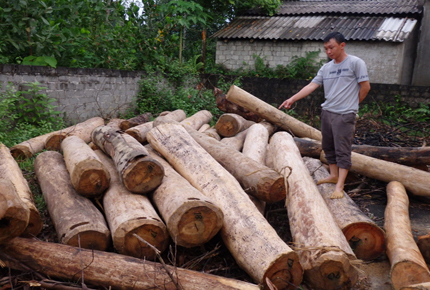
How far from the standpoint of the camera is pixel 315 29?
12.6 meters

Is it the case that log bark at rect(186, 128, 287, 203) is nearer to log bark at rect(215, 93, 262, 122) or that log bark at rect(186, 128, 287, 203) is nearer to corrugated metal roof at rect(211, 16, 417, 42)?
log bark at rect(215, 93, 262, 122)

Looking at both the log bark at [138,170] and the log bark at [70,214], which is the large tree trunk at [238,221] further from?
the log bark at [70,214]

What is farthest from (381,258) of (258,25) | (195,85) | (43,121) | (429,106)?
(258,25)

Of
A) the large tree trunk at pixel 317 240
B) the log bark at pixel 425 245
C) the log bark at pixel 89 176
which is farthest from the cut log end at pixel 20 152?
the log bark at pixel 425 245

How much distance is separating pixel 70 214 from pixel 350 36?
36.0 ft

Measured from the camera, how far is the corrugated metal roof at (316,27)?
1134cm

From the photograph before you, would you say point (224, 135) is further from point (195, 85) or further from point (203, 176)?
point (195, 85)

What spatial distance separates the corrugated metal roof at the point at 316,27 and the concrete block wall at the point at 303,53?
0.77 ft

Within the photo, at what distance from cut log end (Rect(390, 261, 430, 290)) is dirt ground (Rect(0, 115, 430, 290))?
0.82 feet

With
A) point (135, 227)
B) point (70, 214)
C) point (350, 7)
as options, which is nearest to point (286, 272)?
point (135, 227)

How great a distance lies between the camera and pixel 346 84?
12.9ft

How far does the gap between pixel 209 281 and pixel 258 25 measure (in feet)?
41.6

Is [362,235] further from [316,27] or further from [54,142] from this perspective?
[316,27]

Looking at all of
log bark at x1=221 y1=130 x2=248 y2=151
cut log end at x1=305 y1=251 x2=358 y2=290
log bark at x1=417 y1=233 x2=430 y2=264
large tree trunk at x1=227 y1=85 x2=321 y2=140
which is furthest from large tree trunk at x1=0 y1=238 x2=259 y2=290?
large tree trunk at x1=227 y1=85 x2=321 y2=140
